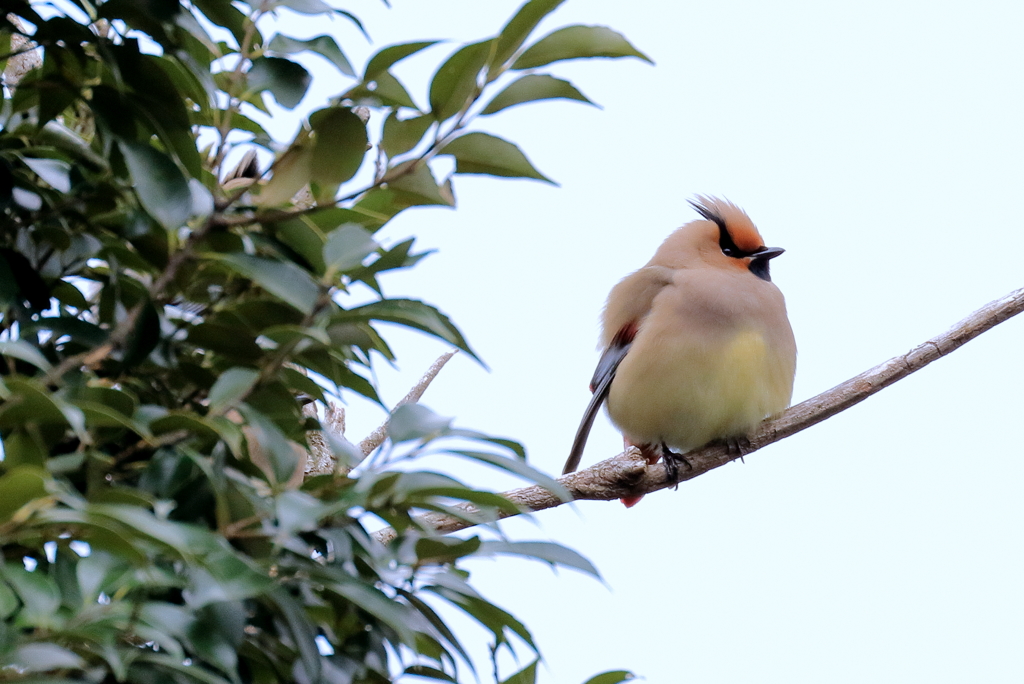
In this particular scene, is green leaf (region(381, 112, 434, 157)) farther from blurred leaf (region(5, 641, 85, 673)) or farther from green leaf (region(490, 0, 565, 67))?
blurred leaf (region(5, 641, 85, 673))

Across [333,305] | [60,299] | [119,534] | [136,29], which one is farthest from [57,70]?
[119,534]

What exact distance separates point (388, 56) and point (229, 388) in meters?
0.35

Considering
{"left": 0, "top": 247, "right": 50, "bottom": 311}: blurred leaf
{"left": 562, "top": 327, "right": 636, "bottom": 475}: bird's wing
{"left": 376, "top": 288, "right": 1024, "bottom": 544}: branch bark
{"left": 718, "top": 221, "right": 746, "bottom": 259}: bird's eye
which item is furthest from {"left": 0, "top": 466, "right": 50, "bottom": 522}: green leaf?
{"left": 718, "top": 221, "right": 746, "bottom": 259}: bird's eye

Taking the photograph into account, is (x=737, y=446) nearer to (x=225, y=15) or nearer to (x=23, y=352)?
(x=225, y=15)

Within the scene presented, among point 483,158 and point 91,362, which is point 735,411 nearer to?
point 483,158

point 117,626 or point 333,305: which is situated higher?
point 333,305

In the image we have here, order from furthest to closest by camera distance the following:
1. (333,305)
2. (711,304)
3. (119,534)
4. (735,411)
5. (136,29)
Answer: (711,304)
(735,411)
(136,29)
(333,305)
(119,534)

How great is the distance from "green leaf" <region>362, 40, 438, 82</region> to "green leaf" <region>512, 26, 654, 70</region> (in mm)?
96

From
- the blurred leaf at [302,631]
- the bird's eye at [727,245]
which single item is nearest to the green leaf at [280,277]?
the blurred leaf at [302,631]

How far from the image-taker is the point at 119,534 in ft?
2.30

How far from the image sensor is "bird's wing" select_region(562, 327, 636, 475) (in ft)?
9.22

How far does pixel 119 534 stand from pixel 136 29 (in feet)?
2.03

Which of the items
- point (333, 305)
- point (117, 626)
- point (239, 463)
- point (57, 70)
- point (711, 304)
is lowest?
point (117, 626)

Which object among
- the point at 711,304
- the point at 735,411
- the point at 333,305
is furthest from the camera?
the point at 711,304
